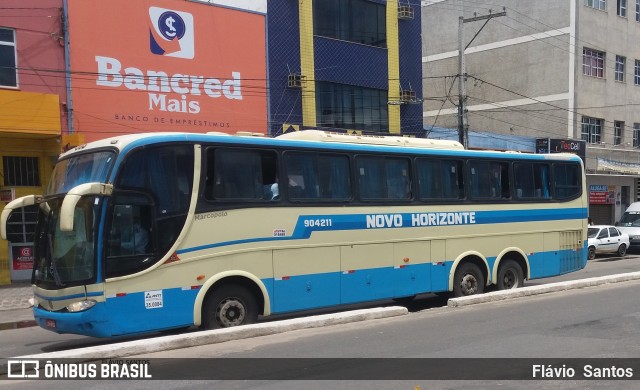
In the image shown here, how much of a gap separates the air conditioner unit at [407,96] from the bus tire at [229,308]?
17.5 m

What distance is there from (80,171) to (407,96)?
1871 centimetres

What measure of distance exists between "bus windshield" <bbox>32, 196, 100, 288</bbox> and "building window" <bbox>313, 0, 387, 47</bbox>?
16.4 metres

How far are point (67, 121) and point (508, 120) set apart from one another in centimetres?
2741

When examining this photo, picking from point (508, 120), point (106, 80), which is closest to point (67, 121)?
point (106, 80)

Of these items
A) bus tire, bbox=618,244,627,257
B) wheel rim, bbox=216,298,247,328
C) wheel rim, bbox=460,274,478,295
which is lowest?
bus tire, bbox=618,244,627,257

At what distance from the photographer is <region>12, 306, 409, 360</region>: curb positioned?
746cm

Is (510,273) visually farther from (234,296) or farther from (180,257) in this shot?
(180,257)

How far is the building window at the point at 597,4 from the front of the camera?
34.9 meters

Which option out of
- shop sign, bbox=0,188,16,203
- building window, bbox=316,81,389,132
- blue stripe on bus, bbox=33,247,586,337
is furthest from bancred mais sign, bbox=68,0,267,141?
blue stripe on bus, bbox=33,247,586,337

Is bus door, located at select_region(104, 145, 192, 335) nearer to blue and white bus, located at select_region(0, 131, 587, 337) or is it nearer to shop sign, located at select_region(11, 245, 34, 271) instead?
blue and white bus, located at select_region(0, 131, 587, 337)

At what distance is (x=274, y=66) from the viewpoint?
70.9 ft

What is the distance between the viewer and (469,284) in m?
12.7

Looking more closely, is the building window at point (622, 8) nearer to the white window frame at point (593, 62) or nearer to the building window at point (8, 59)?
the white window frame at point (593, 62)

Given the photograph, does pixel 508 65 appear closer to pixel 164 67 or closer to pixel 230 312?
pixel 164 67
